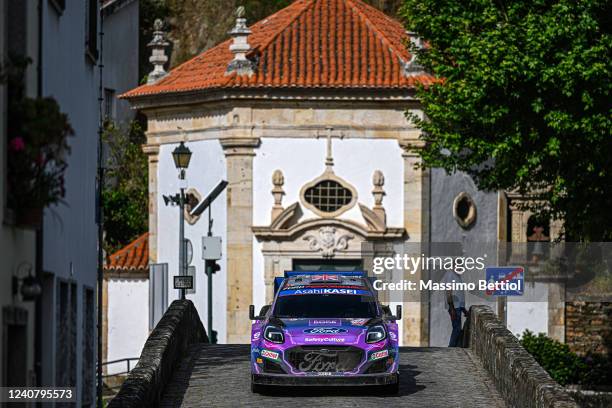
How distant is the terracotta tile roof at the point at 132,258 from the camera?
48.9 m

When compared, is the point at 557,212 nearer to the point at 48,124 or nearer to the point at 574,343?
the point at 574,343

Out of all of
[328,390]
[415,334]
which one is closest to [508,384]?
[328,390]

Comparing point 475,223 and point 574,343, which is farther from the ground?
point 475,223

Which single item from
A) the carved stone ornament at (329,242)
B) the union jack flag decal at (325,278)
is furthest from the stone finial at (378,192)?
the union jack flag decal at (325,278)

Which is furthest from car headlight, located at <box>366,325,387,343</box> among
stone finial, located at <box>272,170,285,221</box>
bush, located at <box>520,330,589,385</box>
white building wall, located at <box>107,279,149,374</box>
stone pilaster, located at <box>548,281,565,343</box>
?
white building wall, located at <box>107,279,149,374</box>

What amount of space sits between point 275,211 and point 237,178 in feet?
4.60

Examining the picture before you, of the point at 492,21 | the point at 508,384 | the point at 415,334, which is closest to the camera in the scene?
the point at 508,384

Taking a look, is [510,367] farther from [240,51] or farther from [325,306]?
[240,51]

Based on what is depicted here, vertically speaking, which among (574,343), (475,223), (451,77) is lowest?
(574,343)

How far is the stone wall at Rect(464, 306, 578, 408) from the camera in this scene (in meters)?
21.4

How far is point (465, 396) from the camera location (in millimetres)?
25047

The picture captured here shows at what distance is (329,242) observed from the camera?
4591 cm

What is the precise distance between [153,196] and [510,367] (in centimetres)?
2560

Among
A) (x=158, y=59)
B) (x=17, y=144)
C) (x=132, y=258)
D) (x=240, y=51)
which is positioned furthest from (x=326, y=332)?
(x=158, y=59)
